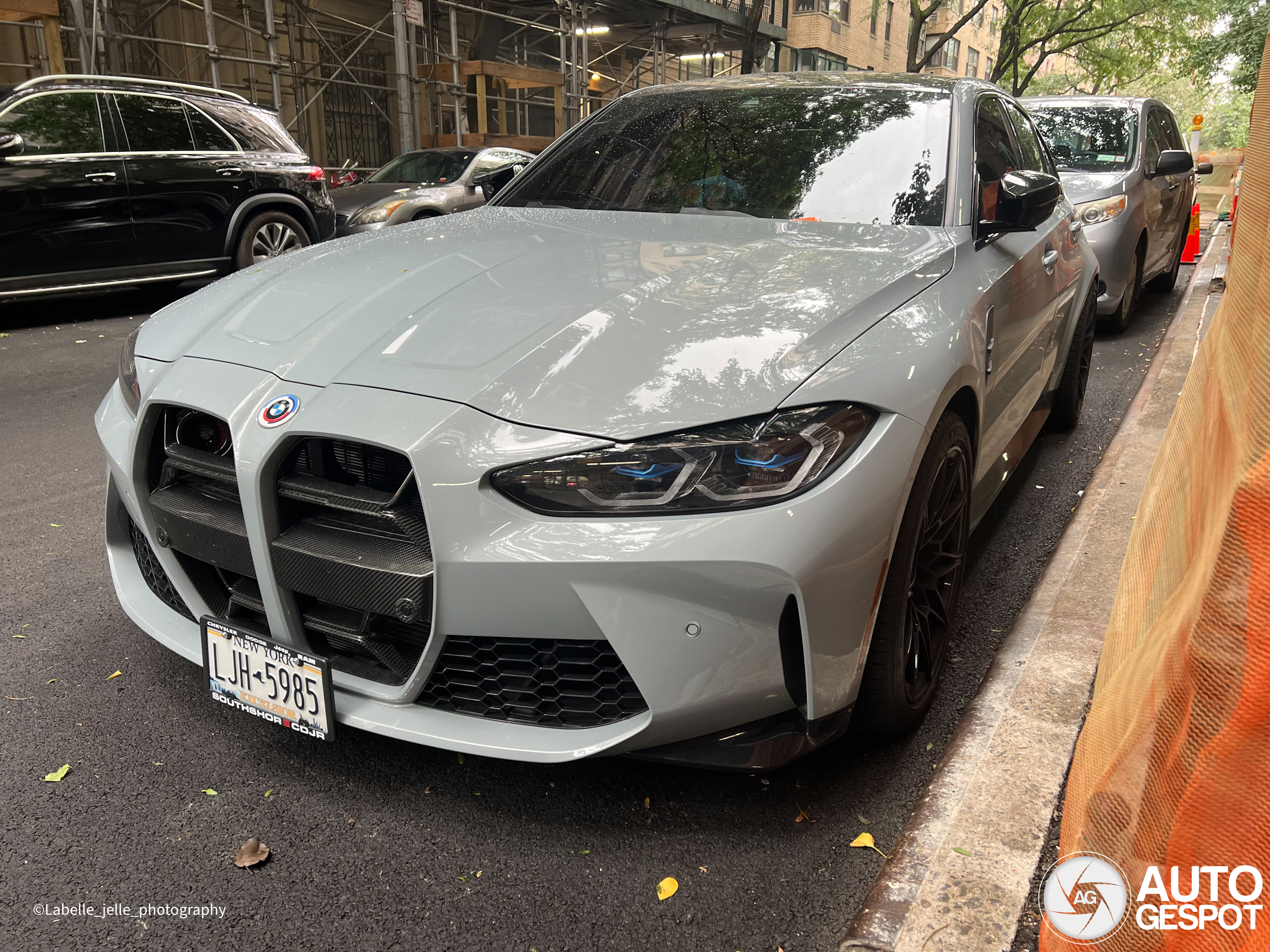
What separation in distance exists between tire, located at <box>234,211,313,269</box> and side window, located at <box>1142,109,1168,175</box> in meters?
7.27

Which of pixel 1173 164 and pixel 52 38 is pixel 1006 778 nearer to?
pixel 1173 164

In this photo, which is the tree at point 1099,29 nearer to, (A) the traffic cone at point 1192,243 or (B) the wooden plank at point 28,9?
(A) the traffic cone at point 1192,243

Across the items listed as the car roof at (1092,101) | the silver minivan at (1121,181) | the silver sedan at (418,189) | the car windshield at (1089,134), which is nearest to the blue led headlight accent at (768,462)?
the silver minivan at (1121,181)

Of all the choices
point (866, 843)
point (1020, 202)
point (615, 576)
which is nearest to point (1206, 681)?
point (615, 576)

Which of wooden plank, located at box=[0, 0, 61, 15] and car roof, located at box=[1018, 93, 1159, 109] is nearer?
car roof, located at box=[1018, 93, 1159, 109]

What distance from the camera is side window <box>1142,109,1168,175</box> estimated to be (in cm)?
775

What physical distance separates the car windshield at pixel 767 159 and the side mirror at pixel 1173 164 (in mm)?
4679

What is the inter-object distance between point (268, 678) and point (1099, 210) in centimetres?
678

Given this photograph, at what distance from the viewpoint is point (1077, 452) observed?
4887 millimetres

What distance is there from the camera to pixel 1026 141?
14.2 feet

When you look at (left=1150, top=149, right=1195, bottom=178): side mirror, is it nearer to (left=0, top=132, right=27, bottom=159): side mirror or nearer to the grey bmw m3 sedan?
the grey bmw m3 sedan

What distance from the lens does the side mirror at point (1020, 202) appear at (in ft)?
9.80

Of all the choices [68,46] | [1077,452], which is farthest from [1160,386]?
[68,46]

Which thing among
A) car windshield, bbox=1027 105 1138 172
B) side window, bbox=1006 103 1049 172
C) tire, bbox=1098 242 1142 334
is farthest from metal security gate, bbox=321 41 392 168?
side window, bbox=1006 103 1049 172
